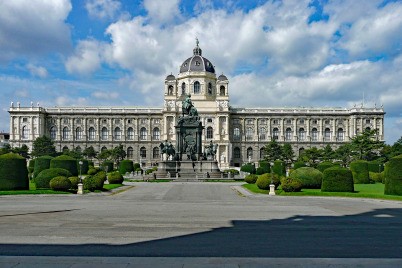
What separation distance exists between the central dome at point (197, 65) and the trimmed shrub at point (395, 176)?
84.9 meters

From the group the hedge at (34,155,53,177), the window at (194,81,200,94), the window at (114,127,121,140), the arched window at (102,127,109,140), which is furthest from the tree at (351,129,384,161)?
the arched window at (102,127,109,140)

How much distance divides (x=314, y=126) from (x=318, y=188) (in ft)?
262

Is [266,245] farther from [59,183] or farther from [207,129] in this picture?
[207,129]

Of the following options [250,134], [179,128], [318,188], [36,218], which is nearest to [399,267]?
[36,218]

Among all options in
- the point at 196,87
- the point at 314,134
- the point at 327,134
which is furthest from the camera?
the point at 314,134

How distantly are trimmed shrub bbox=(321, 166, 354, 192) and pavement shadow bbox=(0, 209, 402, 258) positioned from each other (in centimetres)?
1569

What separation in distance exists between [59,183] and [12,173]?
13.4 feet

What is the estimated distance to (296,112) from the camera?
11300cm

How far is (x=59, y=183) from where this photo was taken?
30.5 meters

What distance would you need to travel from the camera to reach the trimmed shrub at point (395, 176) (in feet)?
93.9

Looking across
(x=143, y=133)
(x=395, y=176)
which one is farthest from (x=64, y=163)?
(x=143, y=133)

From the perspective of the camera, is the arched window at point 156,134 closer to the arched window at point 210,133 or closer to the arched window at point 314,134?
the arched window at point 210,133

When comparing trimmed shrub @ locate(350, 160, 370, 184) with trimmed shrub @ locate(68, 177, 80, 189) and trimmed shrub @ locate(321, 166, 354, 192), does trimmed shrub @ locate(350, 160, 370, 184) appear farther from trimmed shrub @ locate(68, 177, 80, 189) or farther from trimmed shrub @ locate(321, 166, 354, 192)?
trimmed shrub @ locate(68, 177, 80, 189)

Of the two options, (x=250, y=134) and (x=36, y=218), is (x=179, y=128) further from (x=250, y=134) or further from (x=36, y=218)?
(x=250, y=134)
